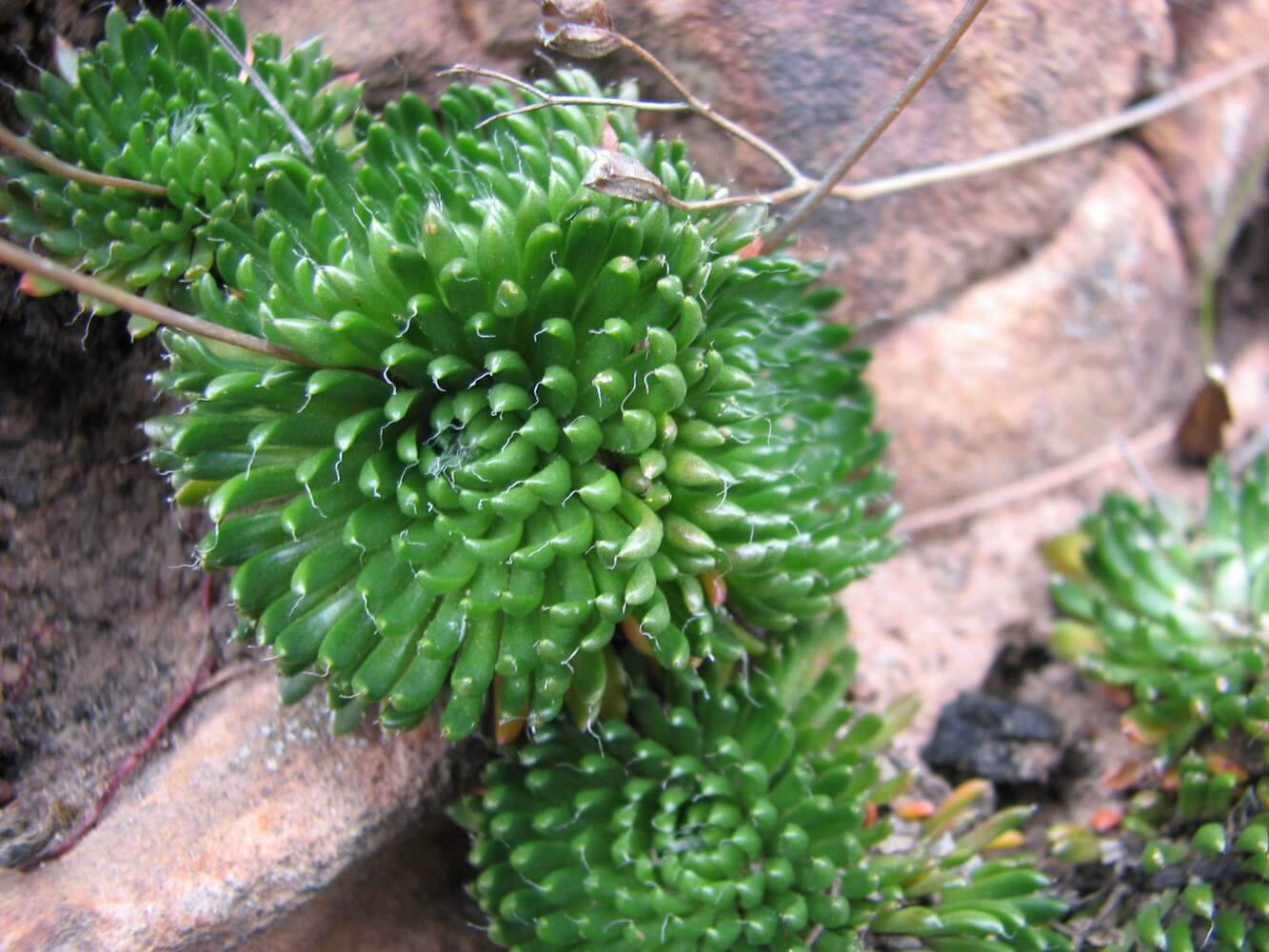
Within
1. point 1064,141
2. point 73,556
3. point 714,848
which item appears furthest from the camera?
point 1064,141

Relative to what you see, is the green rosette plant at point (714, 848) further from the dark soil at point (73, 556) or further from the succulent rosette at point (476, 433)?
the dark soil at point (73, 556)

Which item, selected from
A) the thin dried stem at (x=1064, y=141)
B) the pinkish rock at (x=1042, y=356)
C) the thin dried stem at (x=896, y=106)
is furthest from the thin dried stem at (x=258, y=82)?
the pinkish rock at (x=1042, y=356)

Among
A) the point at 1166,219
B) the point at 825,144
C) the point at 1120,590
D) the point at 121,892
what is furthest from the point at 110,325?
the point at 1166,219

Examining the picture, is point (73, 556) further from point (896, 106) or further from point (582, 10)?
point (896, 106)

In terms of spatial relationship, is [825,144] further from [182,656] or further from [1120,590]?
[182,656]

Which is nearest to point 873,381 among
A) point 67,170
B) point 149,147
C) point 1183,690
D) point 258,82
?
point 1183,690

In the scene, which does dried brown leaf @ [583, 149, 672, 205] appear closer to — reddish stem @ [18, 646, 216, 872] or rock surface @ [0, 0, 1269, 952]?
rock surface @ [0, 0, 1269, 952]
